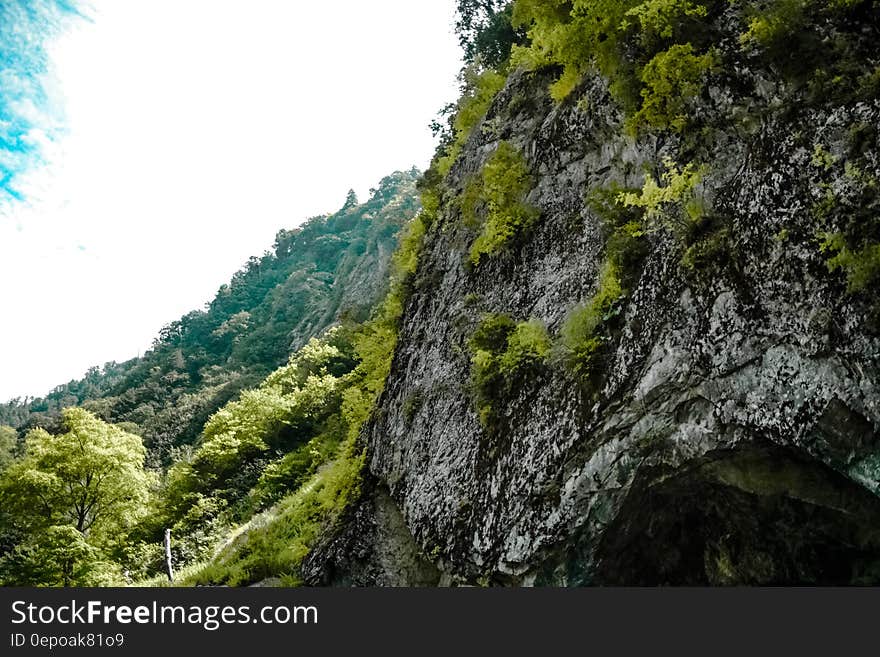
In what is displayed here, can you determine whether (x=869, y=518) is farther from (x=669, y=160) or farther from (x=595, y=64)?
(x=595, y=64)

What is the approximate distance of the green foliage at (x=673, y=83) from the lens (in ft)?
22.5

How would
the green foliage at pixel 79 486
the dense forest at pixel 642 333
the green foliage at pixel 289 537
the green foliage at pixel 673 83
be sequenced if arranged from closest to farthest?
1. the dense forest at pixel 642 333
2. the green foliage at pixel 673 83
3. the green foliage at pixel 289 537
4. the green foliage at pixel 79 486

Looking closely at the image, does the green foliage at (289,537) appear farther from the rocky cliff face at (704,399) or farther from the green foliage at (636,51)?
the green foliage at (636,51)

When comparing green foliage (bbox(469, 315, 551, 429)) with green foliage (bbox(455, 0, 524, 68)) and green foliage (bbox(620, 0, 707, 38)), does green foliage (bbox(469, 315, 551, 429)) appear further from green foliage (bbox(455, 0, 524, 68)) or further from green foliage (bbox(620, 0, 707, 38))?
green foliage (bbox(455, 0, 524, 68))

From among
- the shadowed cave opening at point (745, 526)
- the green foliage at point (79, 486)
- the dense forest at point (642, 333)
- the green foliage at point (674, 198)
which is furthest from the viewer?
the green foliage at point (79, 486)

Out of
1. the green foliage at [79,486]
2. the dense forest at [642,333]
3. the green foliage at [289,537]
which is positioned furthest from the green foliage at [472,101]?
the green foliage at [79,486]

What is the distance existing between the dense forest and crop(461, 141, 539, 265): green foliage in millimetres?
51

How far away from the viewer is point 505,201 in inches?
411

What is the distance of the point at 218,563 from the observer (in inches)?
623

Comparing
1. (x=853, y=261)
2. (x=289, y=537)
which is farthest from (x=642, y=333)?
(x=289, y=537)

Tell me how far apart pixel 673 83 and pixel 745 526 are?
231 inches

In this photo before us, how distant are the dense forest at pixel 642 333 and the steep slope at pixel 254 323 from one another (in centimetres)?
3467

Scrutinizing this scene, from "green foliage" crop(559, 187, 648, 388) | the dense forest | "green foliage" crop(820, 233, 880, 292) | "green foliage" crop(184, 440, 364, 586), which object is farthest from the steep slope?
"green foliage" crop(820, 233, 880, 292)

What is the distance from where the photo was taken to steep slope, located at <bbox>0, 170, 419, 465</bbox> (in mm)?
60656
